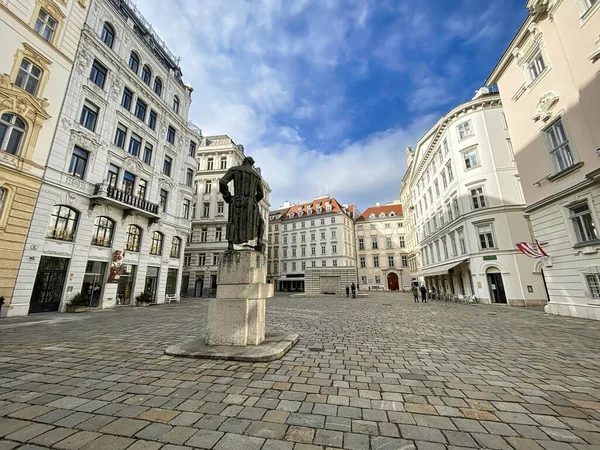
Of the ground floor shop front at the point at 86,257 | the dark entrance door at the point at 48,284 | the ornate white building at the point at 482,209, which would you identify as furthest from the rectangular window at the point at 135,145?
the ornate white building at the point at 482,209

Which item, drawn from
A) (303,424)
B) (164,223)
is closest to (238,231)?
(303,424)

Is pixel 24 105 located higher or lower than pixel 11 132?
higher

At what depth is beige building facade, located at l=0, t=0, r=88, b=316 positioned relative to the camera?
479 inches

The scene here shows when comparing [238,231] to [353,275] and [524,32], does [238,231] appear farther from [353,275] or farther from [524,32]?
[353,275]

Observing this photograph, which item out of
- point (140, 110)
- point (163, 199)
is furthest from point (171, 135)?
point (163, 199)

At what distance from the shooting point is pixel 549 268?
42.3 ft

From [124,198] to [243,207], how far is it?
51.0ft

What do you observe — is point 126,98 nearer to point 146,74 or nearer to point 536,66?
point 146,74

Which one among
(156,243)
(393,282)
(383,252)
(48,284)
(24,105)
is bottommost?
(48,284)

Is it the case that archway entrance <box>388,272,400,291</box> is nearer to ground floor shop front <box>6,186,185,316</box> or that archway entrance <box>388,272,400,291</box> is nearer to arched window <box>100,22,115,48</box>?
ground floor shop front <box>6,186,185,316</box>

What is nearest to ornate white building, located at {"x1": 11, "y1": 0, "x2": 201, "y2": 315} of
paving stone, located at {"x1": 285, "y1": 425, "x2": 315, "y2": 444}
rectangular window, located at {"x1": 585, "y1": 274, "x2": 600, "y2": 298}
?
paving stone, located at {"x1": 285, "y1": 425, "x2": 315, "y2": 444}

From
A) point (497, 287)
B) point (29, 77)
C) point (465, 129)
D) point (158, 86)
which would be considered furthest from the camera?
point (158, 86)

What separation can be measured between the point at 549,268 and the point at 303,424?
16.3m

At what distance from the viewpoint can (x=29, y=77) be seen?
44.1 feet
